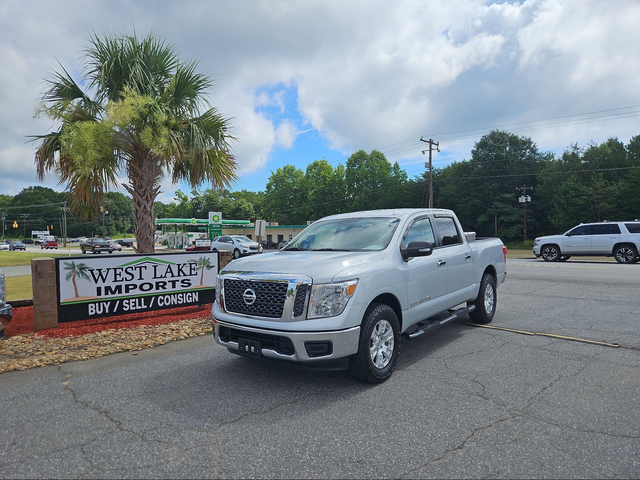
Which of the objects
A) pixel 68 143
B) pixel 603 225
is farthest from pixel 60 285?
pixel 603 225

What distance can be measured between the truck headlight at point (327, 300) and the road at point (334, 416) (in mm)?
821

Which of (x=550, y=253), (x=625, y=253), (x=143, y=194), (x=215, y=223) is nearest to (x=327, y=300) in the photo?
(x=143, y=194)

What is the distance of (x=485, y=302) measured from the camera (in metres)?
6.92

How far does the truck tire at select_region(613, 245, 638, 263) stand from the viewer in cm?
1861

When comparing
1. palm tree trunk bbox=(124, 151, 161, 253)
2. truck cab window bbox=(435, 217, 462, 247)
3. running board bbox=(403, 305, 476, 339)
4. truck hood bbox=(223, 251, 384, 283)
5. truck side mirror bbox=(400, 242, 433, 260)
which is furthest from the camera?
palm tree trunk bbox=(124, 151, 161, 253)

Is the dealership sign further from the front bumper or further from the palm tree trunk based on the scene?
the front bumper

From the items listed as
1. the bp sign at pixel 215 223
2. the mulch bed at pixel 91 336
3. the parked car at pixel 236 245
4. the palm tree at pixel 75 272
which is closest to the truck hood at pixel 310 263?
the mulch bed at pixel 91 336

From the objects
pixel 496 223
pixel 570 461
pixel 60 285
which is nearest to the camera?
pixel 570 461

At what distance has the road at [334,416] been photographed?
2818mm

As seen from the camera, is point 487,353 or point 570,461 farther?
point 487,353

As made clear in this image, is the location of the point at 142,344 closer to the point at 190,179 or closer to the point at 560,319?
the point at 190,179

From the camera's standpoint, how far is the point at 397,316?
185 inches

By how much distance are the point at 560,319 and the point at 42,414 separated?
7.47 m

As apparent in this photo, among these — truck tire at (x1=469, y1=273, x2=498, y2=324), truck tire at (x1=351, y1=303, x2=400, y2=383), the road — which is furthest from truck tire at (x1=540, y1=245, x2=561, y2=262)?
truck tire at (x1=351, y1=303, x2=400, y2=383)
